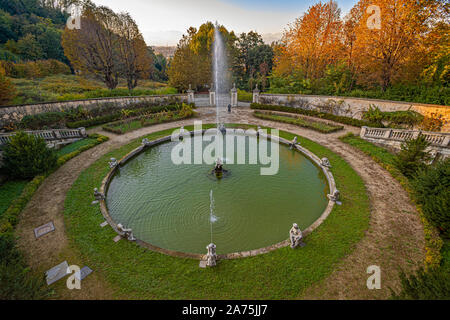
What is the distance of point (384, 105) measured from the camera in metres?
23.2

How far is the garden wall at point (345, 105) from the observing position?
766 inches

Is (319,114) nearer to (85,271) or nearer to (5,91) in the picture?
(85,271)

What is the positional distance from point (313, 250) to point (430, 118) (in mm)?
20573

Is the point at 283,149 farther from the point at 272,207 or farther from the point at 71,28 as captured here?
the point at 71,28

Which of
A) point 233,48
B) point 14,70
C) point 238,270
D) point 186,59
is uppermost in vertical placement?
point 233,48

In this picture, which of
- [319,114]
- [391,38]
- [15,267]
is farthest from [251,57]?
[15,267]

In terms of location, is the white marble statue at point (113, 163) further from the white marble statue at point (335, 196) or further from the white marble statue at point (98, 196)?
the white marble statue at point (335, 196)

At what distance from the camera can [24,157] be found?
13672 mm

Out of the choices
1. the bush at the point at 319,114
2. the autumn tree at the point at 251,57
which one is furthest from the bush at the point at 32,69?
the bush at the point at 319,114

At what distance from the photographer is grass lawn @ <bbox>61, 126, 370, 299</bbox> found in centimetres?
713

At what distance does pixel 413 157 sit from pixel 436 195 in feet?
17.4

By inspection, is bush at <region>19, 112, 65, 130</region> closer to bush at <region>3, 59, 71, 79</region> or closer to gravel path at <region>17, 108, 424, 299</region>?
gravel path at <region>17, 108, 424, 299</region>

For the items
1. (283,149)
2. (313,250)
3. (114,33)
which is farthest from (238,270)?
(114,33)

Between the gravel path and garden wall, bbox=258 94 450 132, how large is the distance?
34.4ft
